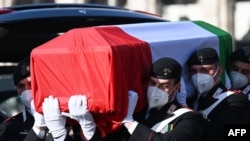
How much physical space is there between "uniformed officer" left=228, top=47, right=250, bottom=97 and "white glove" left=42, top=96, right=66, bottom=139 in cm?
135

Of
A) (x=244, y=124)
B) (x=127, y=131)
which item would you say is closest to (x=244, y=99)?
(x=244, y=124)

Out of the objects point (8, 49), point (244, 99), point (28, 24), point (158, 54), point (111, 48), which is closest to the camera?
point (111, 48)

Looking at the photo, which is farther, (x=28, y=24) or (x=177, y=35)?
(x=28, y=24)

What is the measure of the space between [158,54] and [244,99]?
63cm

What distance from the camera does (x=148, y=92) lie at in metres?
3.95

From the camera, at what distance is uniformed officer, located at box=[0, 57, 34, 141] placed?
4.39 meters

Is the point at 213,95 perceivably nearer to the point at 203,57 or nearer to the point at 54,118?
the point at 203,57

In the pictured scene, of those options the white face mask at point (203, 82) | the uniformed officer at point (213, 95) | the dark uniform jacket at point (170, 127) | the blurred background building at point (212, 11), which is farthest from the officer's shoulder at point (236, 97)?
the blurred background building at point (212, 11)

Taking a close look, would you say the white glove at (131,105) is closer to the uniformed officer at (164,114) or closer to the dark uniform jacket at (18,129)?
the uniformed officer at (164,114)

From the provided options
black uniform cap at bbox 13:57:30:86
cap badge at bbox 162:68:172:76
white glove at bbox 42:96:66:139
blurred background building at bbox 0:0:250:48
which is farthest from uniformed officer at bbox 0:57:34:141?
blurred background building at bbox 0:0:250:48

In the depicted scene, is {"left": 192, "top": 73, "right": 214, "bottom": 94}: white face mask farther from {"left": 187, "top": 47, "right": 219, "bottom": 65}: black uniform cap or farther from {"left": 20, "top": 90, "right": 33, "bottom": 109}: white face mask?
{"left": 20, "top": 90, "right": 33, "bottom": 109}: white face mask

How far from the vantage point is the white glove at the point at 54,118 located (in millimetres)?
3850

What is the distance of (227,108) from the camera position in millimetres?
4383

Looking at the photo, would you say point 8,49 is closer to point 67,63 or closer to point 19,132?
point 19,132
